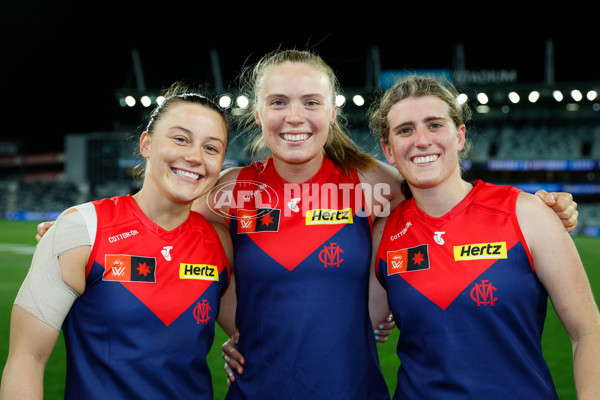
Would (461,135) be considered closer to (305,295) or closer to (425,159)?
(425,159)

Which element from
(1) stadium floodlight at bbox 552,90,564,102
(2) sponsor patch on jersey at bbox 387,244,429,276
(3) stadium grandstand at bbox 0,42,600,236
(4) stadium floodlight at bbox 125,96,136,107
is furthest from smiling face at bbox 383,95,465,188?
(4) stadium floodlight at bbox 125,96,136,107

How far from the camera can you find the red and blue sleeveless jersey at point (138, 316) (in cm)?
208

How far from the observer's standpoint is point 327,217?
8.32 feet

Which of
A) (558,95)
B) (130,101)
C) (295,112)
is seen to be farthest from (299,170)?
(130,101)

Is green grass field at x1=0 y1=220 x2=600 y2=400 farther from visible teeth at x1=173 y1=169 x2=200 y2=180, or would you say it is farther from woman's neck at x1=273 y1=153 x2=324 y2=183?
visible teeth at x1=173 y1=169 x2=200 y2=180

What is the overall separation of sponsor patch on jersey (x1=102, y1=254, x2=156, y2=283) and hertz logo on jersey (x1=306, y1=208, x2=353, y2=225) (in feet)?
2.47

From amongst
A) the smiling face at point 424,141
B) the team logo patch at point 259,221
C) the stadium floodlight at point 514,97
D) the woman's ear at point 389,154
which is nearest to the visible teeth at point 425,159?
the smiling face at point 424,141

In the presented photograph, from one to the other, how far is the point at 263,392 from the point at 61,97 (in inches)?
1770

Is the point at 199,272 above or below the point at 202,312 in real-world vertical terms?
above

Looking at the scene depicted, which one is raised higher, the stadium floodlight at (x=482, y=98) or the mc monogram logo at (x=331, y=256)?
the stadium floodlight at (x=482, y=98)

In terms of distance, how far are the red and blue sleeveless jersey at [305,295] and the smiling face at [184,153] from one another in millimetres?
373

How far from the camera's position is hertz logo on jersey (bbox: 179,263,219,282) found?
2.28 m

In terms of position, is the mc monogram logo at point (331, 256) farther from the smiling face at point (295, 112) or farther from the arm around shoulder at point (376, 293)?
the smiling face at point (295, 112)

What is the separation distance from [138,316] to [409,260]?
1159 millimetres
